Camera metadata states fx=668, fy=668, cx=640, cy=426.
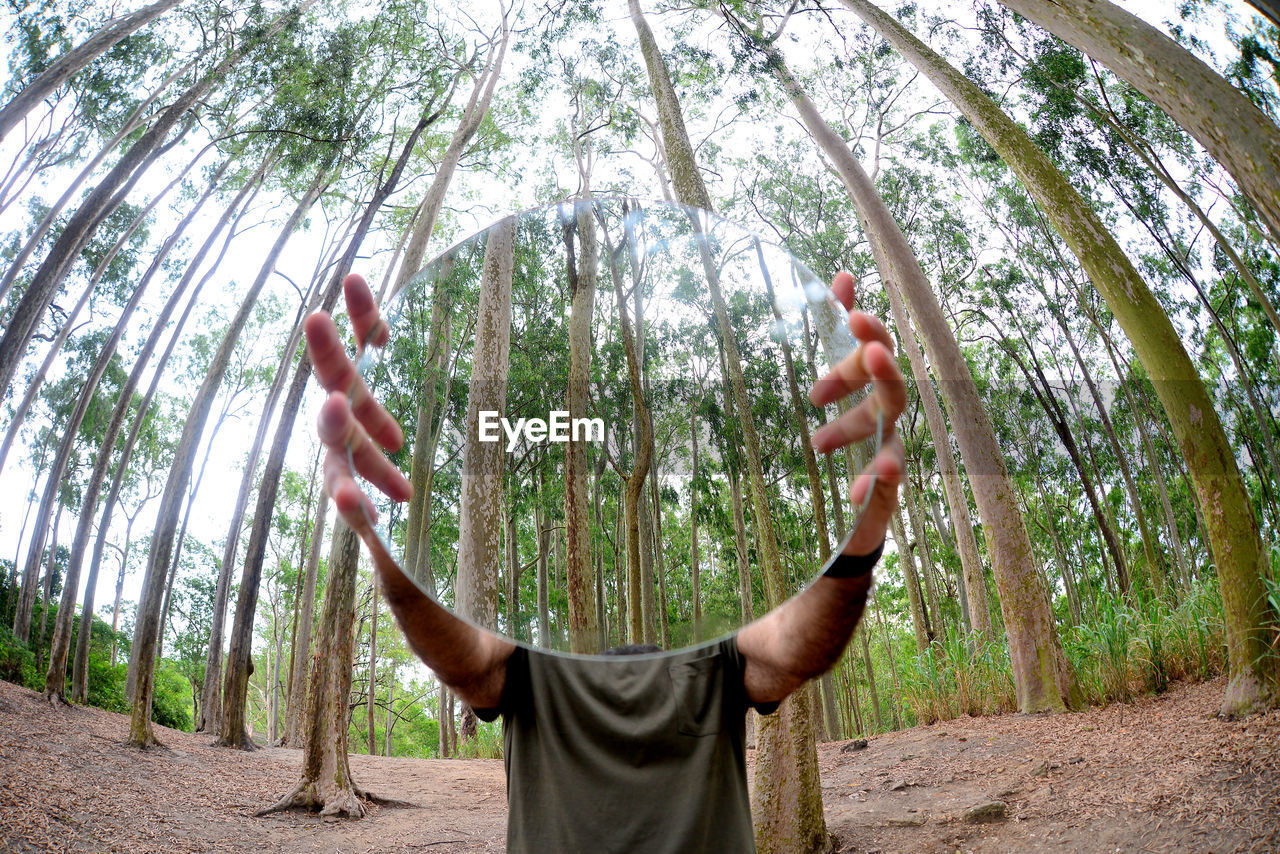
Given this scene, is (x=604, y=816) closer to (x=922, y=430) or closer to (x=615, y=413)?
(x=615, y=413)

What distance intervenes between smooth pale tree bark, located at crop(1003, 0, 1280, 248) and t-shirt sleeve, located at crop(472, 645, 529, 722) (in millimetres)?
4780

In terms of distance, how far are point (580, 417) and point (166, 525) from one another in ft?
36.5

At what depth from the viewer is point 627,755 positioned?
4.28ft

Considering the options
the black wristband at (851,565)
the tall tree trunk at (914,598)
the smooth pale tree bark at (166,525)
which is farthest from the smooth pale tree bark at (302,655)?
the black wristband at (851,565)

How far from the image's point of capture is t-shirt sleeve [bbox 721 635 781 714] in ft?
4.44

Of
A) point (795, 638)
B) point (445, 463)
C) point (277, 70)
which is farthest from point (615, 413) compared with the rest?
point (277, 70)

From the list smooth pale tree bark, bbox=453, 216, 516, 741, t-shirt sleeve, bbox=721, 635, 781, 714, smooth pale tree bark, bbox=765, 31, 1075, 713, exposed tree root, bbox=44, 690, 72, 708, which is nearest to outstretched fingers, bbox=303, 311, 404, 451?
smooth pale tree bark, bbox=453, 216, 516, 741

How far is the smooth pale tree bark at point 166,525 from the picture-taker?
8477 mm

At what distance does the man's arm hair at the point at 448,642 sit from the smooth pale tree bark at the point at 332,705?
552 centimetres

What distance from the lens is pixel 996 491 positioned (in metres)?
6.82

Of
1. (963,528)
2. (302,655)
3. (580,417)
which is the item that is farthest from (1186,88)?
(302,655)

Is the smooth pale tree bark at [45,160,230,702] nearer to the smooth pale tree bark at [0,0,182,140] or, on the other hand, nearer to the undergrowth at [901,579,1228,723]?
the smooth pale tree bark at [0,0,182,140]

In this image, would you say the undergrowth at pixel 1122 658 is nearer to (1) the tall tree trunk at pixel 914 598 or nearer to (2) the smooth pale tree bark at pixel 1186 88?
(2) the smooth pale tree bark at pixel 1186 88

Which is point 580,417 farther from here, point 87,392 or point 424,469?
point 87,392
